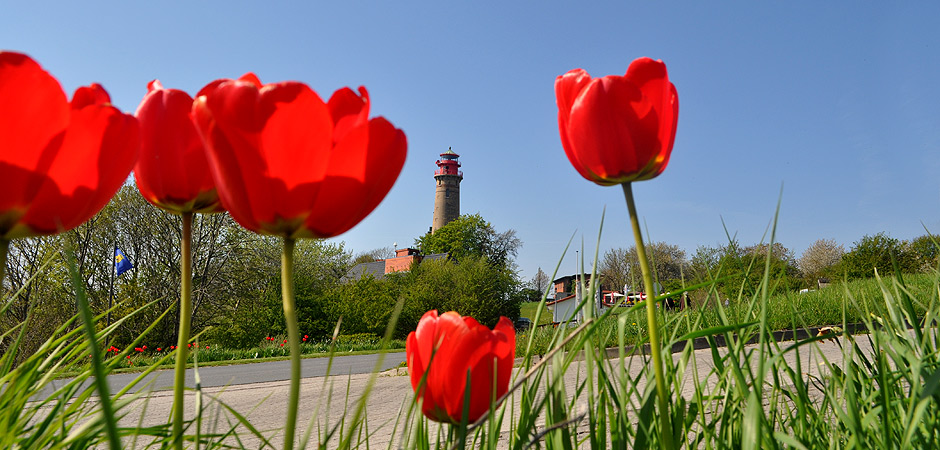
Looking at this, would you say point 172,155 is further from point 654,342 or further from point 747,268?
point 747,268

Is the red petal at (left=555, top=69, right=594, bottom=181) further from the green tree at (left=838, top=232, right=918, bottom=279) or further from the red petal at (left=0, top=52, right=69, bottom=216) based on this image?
the green tree at (left=838, top=232, right=918, bottom=279)

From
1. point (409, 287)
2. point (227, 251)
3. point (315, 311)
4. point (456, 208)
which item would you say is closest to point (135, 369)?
point (315, 311)

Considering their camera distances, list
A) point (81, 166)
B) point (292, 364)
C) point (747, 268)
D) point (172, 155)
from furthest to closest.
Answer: point (747, 268)
point (172, 155)
point (81, 166)
point (292, 364)

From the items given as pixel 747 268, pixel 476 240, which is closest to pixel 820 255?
pixel 476 240

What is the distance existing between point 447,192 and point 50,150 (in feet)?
228

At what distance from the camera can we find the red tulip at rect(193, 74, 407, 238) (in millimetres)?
539

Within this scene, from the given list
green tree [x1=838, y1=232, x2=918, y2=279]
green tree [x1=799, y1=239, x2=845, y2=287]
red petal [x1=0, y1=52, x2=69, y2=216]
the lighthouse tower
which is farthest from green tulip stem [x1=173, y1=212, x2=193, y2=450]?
the lighthouse tower

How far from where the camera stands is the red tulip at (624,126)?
2.92ft

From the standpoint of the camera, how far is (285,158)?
0.55m

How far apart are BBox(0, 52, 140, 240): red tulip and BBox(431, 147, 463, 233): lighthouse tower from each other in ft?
224

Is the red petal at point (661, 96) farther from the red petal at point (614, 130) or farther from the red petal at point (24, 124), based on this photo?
the red petal at point (24, 124)

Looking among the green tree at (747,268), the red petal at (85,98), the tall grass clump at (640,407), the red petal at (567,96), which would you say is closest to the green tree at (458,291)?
the green tree at (747,268)

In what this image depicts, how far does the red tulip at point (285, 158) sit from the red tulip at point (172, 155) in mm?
157

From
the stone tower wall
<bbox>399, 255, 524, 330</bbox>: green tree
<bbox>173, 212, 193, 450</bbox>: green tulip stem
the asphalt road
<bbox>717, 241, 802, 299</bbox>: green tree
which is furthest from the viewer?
the stone tower wall
